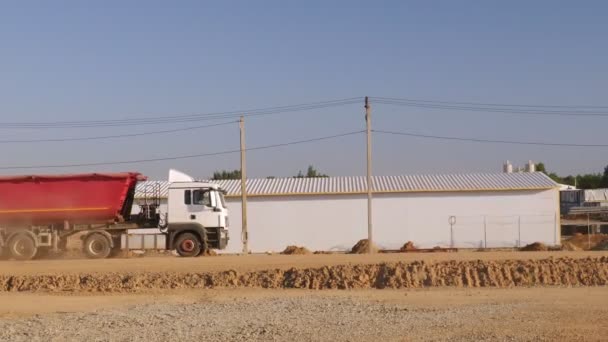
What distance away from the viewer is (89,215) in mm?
34469

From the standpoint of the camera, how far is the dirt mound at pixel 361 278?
25.5m

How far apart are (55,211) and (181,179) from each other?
545 centimetres

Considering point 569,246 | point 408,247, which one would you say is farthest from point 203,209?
point 569,246

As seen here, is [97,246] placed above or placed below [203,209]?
below

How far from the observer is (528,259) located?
27.8 metres

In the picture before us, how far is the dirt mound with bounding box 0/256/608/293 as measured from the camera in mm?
25531

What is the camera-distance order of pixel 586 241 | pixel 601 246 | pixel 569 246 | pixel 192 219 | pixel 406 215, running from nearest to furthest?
1. pixel 192 219
2. pixel 601 246
3. pixel 569 246
4. pixel 586 241
5. pixel 406 215

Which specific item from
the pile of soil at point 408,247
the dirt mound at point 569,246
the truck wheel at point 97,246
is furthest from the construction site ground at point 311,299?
the pile of soil at point 408,247

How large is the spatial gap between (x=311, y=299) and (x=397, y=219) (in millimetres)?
31786

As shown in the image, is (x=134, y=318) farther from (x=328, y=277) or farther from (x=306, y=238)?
(x=306, y=238)

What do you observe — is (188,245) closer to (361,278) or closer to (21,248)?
(21,248)

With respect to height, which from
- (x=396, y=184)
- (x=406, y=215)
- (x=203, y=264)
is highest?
(x=396, y=184)

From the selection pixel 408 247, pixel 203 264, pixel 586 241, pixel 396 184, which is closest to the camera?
pixel 203 264

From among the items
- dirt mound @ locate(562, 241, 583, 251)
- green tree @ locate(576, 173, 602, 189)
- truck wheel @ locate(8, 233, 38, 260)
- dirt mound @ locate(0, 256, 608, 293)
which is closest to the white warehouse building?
dirt mound @ locate(562, 241, 583, 251)
